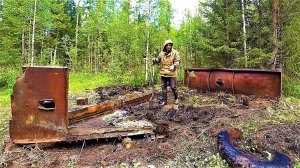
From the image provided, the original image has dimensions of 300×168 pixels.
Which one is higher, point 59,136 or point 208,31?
point 208,31

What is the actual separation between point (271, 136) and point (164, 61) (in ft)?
12.8

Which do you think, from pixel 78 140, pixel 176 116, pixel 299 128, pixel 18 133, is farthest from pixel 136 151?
pixel 299 128

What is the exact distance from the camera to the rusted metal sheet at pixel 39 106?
4.48 meters

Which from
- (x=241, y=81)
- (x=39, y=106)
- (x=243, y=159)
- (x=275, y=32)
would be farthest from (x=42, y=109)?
(x=275, y=32)

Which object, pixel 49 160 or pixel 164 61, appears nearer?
pixel 49 160

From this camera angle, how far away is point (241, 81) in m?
9.95

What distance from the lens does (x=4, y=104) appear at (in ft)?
35.0

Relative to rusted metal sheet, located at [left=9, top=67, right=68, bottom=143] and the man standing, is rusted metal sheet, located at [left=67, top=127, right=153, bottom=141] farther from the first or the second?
the man standing

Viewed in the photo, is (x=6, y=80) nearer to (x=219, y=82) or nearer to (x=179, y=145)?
(x=219, y=82)

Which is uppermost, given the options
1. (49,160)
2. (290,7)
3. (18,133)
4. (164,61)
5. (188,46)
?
(290,7)

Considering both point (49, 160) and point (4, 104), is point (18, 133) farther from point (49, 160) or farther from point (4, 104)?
A: point (4, 104)

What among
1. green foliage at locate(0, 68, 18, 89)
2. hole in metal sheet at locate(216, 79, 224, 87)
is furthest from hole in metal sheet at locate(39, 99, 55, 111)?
green foliage at locate(0, 68, 18, 89)

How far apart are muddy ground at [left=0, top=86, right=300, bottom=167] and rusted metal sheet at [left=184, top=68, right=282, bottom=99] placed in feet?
7.63

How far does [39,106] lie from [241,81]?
722cm
